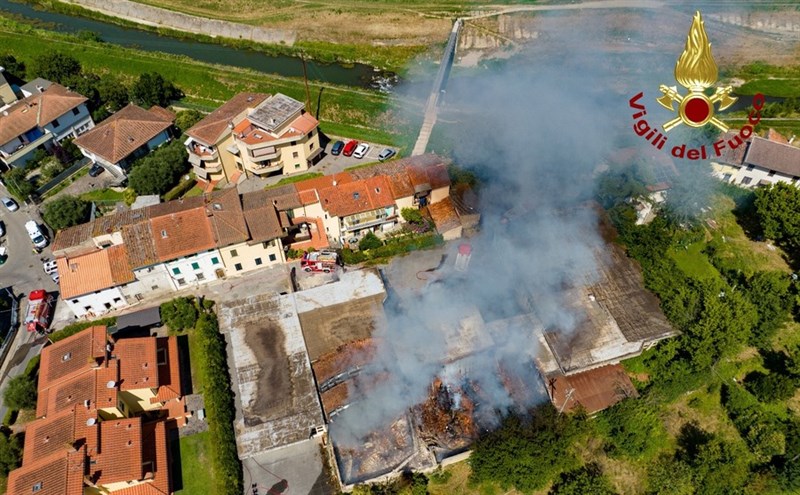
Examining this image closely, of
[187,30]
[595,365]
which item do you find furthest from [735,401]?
[187,30]

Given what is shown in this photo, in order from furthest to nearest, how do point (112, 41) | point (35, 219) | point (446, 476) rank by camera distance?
1. point (112, 41)
2. point (35, 219)
3. point (446, 476)

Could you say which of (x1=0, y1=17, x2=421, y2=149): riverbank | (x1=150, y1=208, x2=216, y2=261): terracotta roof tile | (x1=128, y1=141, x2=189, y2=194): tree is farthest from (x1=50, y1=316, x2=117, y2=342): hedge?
(x1=0, y1=17, x2=421, y2=149): riverbank

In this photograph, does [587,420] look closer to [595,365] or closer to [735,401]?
[595,365]

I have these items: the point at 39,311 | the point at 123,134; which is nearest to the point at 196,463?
the point at 39,311

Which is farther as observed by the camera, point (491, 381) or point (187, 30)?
point (187, 30)

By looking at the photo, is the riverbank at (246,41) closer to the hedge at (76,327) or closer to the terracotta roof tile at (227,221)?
the terracotta roof tile at (227,221)

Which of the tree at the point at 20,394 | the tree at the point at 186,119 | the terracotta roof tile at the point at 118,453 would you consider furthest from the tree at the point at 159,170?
the terracotta roof tile at the point at 118,453

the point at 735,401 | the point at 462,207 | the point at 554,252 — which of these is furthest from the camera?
the point at 462,207

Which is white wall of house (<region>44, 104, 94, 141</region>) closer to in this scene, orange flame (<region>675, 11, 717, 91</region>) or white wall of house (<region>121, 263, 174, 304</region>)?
white wall of house (<region>121, 263, 174, 304</region>)
